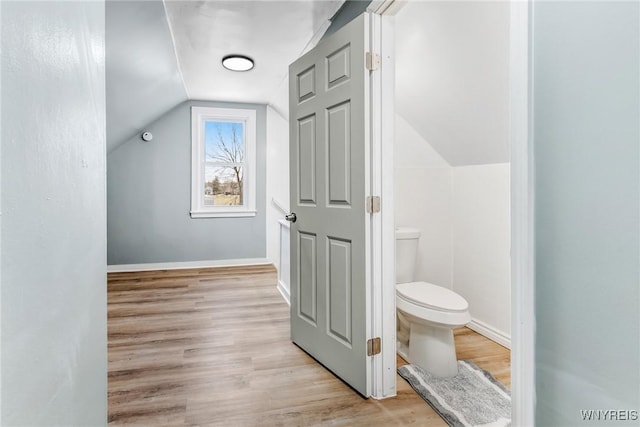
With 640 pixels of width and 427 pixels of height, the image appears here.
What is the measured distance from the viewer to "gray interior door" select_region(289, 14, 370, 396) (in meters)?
1.70

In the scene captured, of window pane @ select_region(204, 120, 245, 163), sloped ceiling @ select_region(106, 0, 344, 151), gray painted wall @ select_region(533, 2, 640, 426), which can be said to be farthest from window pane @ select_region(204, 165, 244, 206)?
gray painted wall @ select_region(533, 2, 640, 426)

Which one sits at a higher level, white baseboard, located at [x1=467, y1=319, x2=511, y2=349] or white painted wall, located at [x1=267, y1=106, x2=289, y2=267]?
white painted wall, located at [x1=267, y1=106, x2=289, y2=267]

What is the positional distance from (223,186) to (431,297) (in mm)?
3573

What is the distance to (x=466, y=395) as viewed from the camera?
1711mm

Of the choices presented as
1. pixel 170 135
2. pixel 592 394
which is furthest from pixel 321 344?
pixel 170 135

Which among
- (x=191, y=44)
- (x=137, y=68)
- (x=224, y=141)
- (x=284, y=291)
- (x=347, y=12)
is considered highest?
(x=191, y=44)

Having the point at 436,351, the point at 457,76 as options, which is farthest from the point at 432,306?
the point at 457,76

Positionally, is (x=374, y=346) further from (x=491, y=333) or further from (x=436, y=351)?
(x=491, y=333)

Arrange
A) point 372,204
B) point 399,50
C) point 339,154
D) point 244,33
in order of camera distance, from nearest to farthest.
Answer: point 372,204 < point 339,154 < point 399,50 < point 244,33

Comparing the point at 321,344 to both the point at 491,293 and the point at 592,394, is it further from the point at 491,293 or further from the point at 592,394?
the point at 592,394

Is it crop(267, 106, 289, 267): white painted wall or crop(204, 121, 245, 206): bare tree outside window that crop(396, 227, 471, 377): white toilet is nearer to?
crop(267, 106, 289, 267): white painted wall

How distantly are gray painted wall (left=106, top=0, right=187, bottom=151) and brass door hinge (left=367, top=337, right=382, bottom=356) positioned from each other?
7.25ft

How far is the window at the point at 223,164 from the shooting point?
15.3ft

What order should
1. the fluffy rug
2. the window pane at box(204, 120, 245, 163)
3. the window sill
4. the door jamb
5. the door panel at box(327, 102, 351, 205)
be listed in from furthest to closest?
the window pane at box(204, 120, 245, 163) < the window sill < the door panel at box(327, 102, 351, 205) < the door jamb < the fluffy rug
